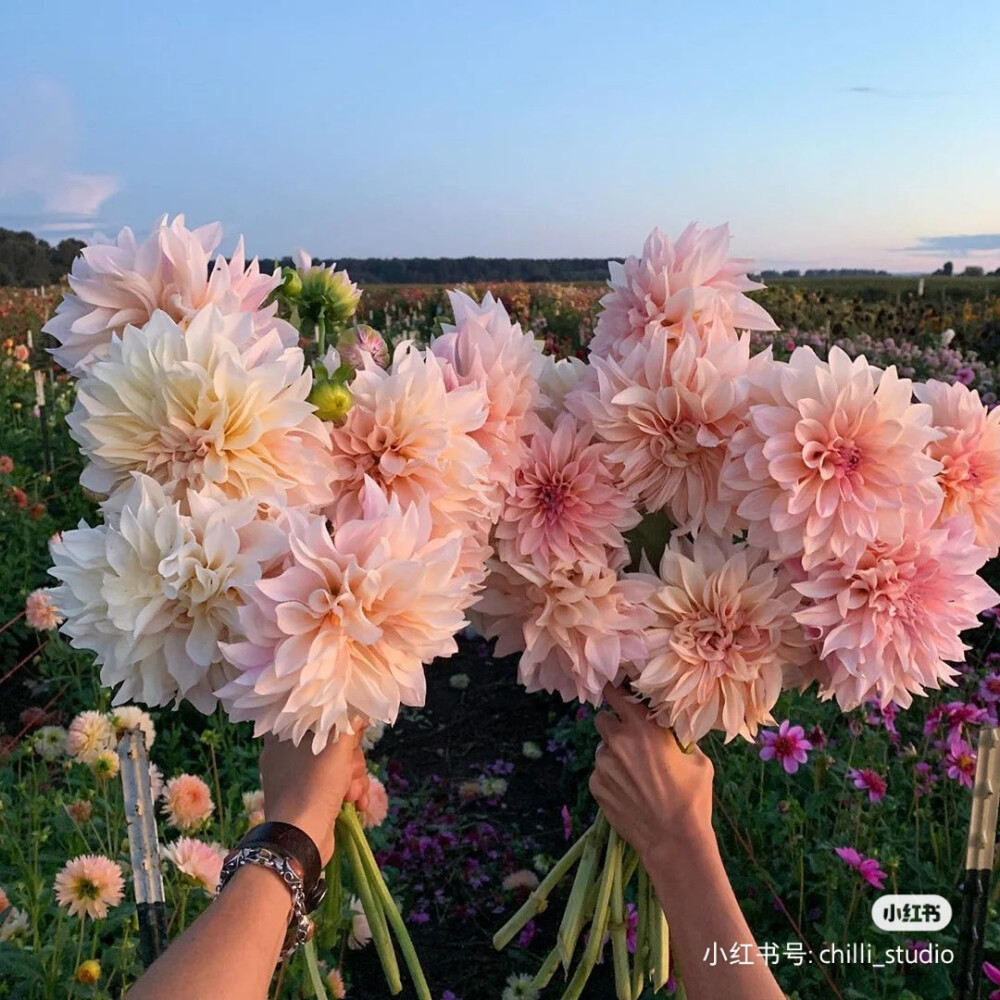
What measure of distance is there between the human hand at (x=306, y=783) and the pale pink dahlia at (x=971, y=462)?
0.78 m

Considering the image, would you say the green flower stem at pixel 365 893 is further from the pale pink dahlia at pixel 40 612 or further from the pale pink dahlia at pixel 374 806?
the pale pink dahlia at pixel 40 612

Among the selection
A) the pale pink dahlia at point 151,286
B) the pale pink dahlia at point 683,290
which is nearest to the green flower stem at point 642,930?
the pale pink dahlia at point 683,290

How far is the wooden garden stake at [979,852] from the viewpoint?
51.3 inches

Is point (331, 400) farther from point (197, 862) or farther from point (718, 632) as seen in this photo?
point (197, 862)

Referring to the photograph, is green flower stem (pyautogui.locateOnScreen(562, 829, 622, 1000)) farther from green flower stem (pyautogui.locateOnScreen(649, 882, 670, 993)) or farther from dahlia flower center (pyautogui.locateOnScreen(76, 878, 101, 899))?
dahlia flower center (pyautogui.locateOnScreen(76, 878, 101, 899))

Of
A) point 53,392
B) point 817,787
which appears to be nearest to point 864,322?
point 53,392

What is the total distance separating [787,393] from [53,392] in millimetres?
6362

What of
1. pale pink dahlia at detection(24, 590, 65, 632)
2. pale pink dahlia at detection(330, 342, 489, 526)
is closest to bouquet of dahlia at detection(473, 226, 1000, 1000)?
pale pink dahlia at detection(330, 342, 489, 526)

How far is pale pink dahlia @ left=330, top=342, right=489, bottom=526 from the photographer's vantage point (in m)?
0.99

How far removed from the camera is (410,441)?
985mm

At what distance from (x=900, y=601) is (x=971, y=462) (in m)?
0.22

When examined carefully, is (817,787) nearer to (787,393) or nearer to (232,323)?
(787,393)

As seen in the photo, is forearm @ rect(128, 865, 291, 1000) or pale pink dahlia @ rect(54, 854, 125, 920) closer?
forearm @ rect(128, 865, 291, 1000)

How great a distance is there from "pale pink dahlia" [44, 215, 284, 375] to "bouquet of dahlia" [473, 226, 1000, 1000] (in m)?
0.38
